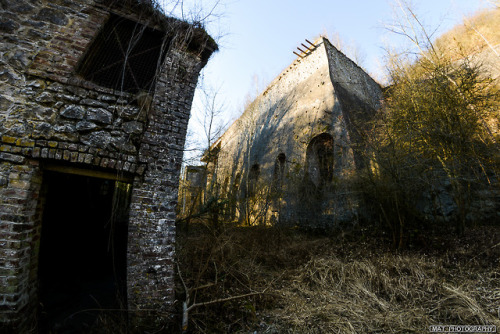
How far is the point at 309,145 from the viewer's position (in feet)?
29.3

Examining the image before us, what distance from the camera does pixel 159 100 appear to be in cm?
322

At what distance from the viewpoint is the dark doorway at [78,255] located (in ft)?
10.7

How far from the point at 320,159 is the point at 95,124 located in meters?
7.54

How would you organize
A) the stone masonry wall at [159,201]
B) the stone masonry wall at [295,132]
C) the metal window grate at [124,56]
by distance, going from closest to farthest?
the stone masonry wall at [159,201] → the metal window grate at [124,56] → the stone masonry wall at [295,132]

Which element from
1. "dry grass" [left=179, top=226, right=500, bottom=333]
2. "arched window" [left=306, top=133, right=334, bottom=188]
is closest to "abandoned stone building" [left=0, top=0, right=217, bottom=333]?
"dry grass" [left=179, top=226, right=500, bottom=333]

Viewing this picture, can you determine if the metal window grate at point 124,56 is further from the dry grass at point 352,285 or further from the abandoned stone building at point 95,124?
the dry grass at point 352,285

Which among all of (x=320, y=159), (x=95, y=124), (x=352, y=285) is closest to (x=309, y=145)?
(x=320, y=159)

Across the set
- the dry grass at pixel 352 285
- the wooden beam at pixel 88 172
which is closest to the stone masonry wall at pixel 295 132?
the dry grass at pixel 352 285

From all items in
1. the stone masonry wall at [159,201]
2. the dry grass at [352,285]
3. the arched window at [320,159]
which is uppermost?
the arched window at [320,159]

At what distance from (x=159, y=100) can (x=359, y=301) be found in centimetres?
425

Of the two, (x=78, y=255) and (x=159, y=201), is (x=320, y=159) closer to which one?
(x=159, y=201)

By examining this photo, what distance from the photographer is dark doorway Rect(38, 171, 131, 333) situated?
325cm

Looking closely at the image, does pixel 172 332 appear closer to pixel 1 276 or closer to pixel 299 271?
pixel 1 276

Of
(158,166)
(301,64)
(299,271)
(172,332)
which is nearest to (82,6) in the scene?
(158,166)
